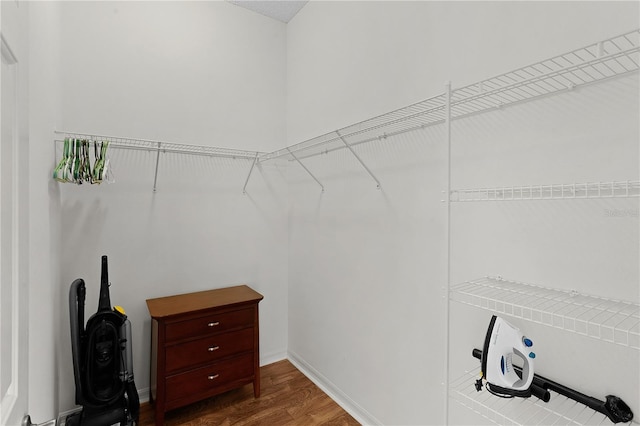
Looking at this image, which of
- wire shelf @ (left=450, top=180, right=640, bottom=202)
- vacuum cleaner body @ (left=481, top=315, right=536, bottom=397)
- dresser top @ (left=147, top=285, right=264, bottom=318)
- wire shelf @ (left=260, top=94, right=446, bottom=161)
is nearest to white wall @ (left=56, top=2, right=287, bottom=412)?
dresser top @ (left=147, top=285, right=264, bottom=318)

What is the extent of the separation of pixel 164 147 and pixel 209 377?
1.68 m

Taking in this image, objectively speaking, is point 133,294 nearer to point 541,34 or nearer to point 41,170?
point 41,170

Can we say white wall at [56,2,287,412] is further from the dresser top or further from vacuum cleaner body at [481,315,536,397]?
vacuum cleaner body at [481,315,536,397]

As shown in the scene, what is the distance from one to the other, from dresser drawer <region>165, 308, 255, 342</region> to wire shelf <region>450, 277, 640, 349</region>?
5.03ft

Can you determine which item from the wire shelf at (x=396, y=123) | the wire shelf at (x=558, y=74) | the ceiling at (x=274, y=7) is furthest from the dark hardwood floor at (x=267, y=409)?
the ceiling at (x=274, y=7)

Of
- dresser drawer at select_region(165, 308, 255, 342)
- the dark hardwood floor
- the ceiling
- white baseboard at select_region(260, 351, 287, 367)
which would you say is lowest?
the dark hardwood floor

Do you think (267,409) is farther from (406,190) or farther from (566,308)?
(566,308)

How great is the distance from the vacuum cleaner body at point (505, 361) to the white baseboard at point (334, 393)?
1171 mm

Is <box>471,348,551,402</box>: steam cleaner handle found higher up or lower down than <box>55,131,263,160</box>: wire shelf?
lower down

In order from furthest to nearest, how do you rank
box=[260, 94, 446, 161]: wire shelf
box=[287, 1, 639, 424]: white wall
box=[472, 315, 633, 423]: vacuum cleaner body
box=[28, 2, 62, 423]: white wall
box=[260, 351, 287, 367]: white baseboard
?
box=[260, 351, 287, 367]: white baseboard → box=[260, 94, 446, 161]: wire shelf → box=[28, 2, 62, 423]: white wall → box=[287, 1, 639, 424]: white wall → box=[472, 315, 633, 423]: vacuum cleaner body

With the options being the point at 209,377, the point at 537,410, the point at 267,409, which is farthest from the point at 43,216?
the point at 537,410

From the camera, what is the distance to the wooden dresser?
2.02 m

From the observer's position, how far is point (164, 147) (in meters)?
2.39

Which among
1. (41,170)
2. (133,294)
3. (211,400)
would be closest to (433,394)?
(211,400)
